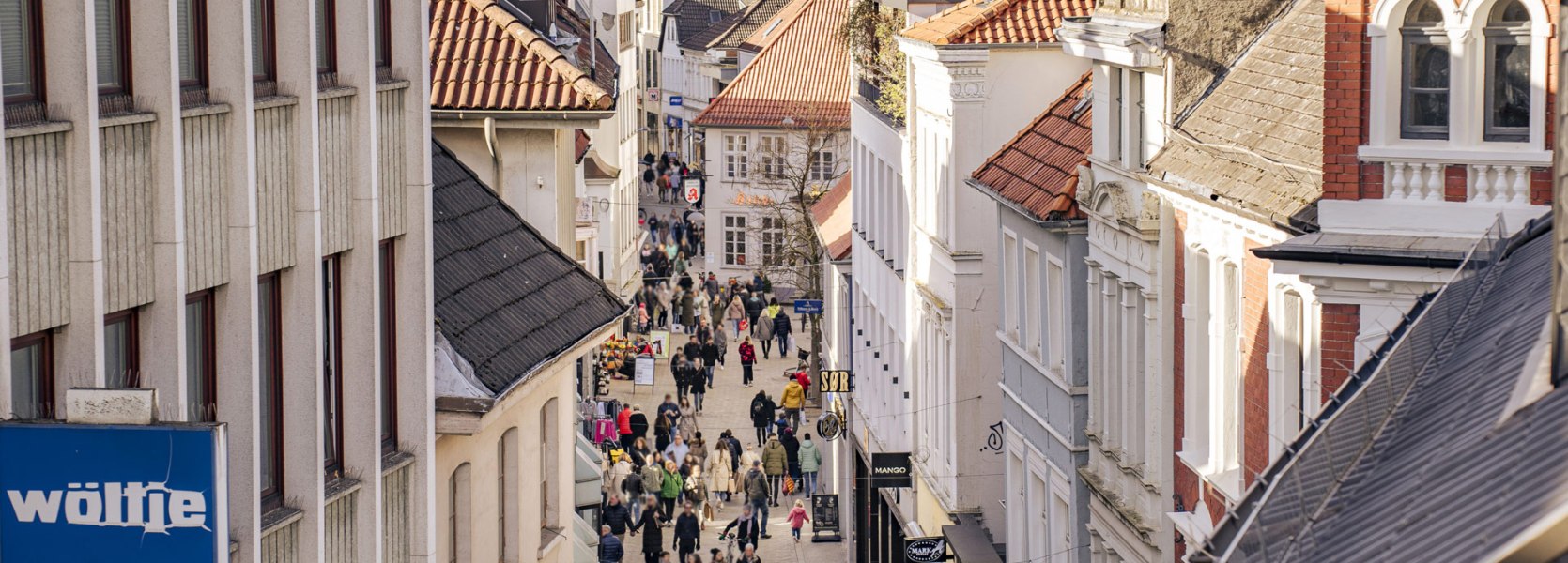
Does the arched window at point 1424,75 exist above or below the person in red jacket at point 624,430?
above

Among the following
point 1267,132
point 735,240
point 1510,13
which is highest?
point 1510,13

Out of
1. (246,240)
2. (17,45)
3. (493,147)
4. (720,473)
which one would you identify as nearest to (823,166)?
(720,473)

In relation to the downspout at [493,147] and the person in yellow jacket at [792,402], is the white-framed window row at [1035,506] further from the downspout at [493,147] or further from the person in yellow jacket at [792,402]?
the person in yellow jacket at [792,402]

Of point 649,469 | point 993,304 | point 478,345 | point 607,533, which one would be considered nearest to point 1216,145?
point 478,345

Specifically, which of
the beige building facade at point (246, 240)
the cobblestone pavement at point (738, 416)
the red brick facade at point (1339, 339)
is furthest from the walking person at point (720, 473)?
the red brick facade at point (1339, 339)

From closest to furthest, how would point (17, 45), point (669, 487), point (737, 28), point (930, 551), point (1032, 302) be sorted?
point (17, 45), point (1032, 302), point (930, 551), point (669, 487), point (737, 28)

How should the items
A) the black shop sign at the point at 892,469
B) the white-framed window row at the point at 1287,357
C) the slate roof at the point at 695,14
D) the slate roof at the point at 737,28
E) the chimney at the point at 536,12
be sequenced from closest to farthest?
1. the white-framed window row at the point at 1287,357
2. the chimney at the point at 536,12
3. the black shop sign at the point at 892,469
4. the slate roof at the point at 737,28
5. the slate roof at the point at 695,14

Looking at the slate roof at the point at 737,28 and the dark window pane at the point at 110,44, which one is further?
the slate roof at the point at 737,28

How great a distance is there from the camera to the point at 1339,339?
48.9ft

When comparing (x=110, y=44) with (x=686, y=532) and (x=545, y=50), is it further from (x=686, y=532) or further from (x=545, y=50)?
(x=686, y=532)

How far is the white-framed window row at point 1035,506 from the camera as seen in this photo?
900 inches

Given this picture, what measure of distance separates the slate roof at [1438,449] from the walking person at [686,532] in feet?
69.5

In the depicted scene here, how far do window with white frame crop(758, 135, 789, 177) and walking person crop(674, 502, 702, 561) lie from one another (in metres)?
30.9

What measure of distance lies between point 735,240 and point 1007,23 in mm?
46726
